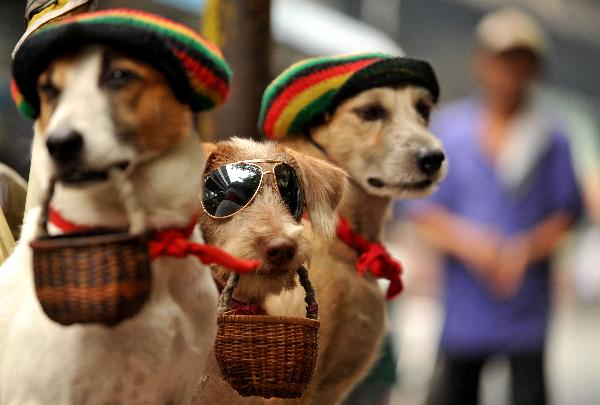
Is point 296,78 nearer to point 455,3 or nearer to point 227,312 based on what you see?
point 227,312

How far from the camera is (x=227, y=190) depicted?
1127mm

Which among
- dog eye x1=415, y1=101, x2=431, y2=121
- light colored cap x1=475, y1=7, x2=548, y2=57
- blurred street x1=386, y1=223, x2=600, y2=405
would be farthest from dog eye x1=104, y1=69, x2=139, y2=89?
light colored cap x1=475, y1=7, x2=548, y2=57

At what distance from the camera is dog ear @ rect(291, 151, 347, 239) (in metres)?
1.25

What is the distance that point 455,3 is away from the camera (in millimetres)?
4402

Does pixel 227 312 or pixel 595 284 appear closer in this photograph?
pixel 227 312

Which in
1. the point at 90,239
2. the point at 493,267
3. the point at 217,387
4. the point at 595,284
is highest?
the point at 90,239

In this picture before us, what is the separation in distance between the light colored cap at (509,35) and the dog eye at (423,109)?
1.11 m

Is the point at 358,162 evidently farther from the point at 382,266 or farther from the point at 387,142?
the point at 382,266

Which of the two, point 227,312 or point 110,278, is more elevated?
point 110,278

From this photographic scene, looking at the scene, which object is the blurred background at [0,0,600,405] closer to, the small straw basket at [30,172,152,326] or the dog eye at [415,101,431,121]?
the dog eye at [415,101,431,121]

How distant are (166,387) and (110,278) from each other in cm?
21

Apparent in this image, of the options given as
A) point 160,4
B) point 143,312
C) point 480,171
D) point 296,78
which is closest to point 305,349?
point 143,312

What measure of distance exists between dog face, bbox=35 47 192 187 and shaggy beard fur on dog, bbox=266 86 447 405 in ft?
2.18

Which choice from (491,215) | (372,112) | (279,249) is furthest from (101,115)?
(491,215)
